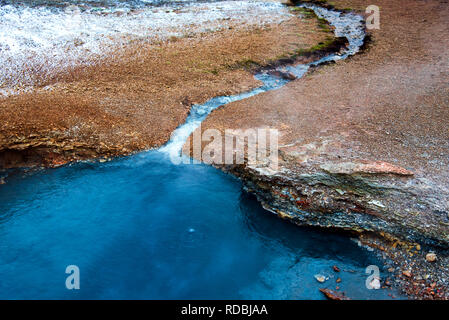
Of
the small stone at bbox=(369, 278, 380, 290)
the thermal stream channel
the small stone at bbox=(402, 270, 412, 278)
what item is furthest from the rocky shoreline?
the thermal stream channel

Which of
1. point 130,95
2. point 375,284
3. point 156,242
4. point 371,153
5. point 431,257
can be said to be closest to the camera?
point 375,284

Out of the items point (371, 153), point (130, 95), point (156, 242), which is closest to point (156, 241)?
point (156, 242)

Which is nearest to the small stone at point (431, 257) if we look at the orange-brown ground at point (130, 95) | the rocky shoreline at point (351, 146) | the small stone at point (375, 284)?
the rocky shoreline at point (351, 146)

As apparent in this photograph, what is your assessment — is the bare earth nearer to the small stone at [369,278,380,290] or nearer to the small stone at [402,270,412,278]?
the small stone at [402,270,412,278]

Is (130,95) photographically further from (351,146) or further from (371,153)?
(371,153)


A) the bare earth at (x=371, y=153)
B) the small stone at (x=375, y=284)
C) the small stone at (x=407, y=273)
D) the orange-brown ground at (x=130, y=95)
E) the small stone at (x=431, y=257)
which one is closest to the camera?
the small stone at (x=375, y=284)

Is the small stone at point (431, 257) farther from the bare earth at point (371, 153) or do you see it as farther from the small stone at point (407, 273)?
the small stone at point (407, 273)
